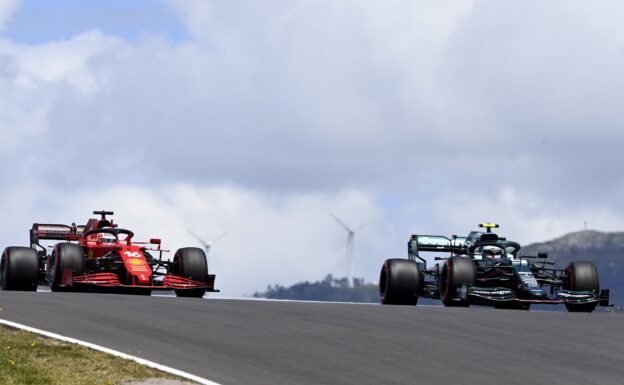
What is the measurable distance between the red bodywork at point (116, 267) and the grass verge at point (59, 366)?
14.1 meters

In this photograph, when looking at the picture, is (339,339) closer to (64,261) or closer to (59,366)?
(59,366)

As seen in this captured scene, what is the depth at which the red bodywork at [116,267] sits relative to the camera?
3447 cm

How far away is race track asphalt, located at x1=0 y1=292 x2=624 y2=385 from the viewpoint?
731 inches

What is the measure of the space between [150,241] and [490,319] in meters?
13.6

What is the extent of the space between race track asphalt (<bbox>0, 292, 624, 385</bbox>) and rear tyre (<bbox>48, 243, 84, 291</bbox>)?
5.50 m

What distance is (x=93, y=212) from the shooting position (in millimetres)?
38188

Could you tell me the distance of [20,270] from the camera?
34.8 m

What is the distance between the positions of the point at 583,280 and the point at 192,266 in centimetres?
1052

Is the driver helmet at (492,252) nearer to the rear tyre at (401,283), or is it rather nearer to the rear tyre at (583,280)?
the rear tyre at (401,283)

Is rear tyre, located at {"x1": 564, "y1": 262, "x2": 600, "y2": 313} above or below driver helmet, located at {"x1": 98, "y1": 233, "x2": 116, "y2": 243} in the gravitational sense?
below

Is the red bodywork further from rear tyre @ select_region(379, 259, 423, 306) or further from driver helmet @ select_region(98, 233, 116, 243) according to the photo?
rear tyre @ select_region(379, 259, 423, 306)

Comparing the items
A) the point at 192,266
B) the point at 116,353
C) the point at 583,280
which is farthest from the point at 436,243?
the point at 116,353

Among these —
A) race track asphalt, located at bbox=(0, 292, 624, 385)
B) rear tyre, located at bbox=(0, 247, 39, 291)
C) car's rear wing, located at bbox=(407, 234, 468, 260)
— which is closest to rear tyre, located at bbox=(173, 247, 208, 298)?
rear tyre, located at bbox=(0, 247, 39, 291)

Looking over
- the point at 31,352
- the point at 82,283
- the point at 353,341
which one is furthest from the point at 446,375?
the point at 82,283
